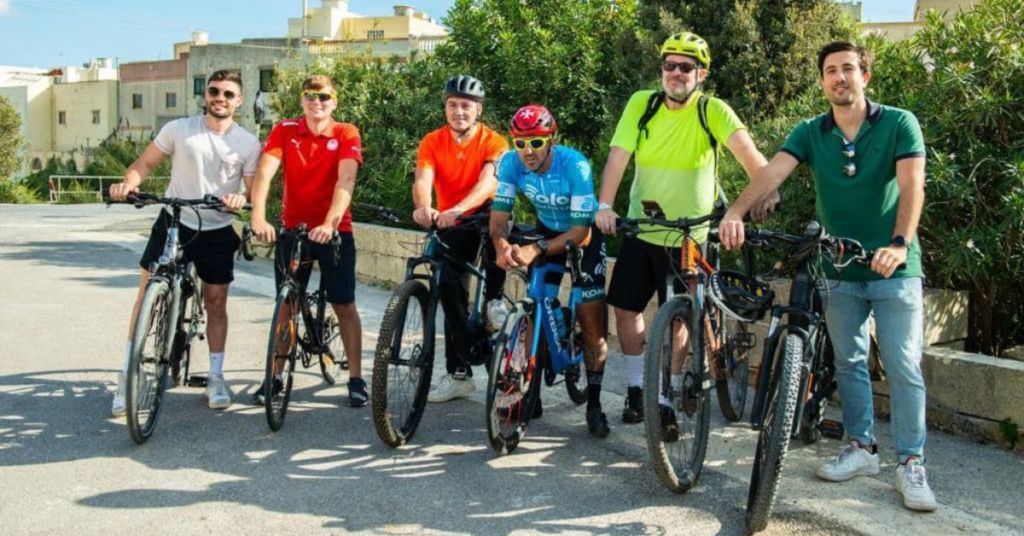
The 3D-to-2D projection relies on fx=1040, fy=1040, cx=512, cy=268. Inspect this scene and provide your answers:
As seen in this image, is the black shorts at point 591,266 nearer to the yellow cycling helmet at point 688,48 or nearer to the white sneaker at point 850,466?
the yellow cycling helmet at point 688,48

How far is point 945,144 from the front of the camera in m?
6.22

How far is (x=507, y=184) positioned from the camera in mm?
5570

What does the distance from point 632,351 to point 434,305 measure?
3.67 feet

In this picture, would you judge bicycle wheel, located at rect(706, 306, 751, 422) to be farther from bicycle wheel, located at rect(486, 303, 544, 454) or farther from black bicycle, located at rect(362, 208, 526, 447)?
black bicycle, located at rect(362, 208, 526, 447)

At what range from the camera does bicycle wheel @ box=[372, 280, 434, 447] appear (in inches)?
205

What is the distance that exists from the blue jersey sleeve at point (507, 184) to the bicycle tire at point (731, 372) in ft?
4.13

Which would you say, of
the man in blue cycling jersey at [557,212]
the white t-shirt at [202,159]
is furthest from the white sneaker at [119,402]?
the man in blue cycling jersey at [557,212]

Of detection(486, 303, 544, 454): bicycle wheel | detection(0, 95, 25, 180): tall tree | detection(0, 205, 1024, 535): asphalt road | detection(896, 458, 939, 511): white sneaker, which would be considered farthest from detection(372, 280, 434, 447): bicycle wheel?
detection(0, 95, 25, 180): tall tree

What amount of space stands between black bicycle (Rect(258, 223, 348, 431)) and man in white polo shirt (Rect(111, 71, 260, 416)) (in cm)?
33

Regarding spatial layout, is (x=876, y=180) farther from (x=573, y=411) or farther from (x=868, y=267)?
(x=573, y=411)

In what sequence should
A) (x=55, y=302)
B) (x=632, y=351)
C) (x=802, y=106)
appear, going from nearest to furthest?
(x=632, y=351), (x=802, y=106), (x=55, y=302)

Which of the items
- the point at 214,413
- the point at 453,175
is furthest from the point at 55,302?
the point at 453,175

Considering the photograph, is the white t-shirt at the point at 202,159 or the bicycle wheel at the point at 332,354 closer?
the white t-shirt at the point at 202,159

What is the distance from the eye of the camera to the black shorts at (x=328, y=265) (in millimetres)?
6051
